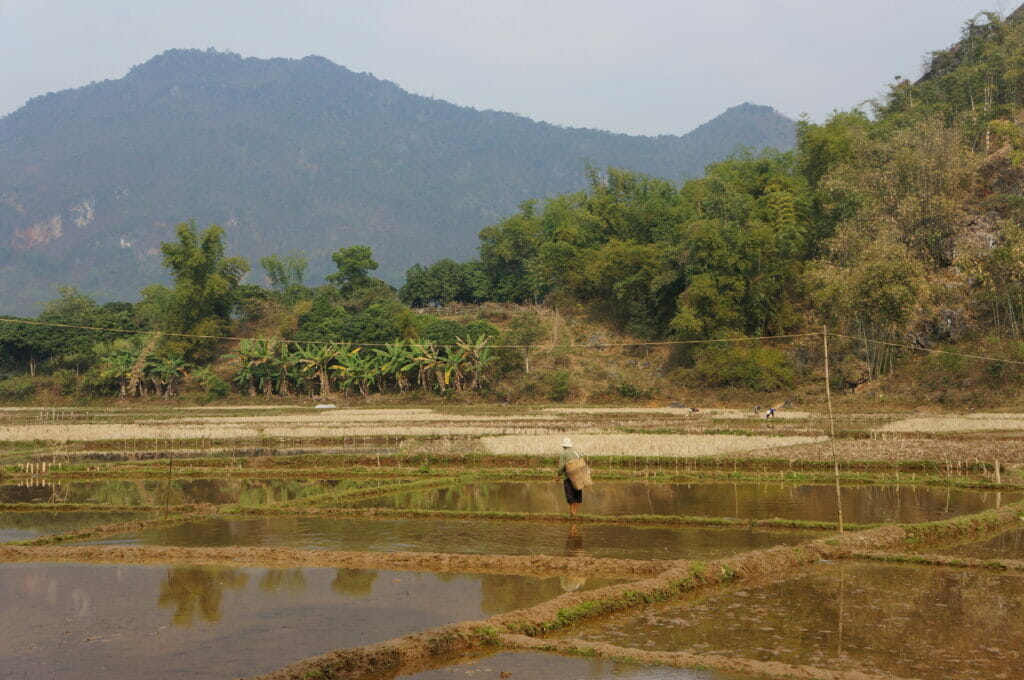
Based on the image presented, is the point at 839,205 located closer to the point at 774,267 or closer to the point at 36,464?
the point at 774,267

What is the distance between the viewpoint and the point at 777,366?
49688 millimetres

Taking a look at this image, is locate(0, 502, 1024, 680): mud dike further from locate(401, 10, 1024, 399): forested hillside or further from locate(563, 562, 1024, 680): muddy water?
locate(401, 10, 1024, 399): forested hillside

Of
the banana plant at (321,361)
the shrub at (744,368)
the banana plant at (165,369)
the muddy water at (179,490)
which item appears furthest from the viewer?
the banana plant at (165,369)

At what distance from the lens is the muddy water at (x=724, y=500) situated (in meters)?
17.1

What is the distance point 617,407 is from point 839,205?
19.5m

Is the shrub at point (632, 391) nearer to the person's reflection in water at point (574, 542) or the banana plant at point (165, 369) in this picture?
the banana plant at point (165, 369)

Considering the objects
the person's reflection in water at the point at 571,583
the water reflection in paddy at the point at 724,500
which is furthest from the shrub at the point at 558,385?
the person's reflection in water at the point at 571,583

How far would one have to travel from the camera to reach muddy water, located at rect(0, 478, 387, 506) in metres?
20.3

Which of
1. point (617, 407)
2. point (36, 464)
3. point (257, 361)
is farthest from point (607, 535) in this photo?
point (257, 361)

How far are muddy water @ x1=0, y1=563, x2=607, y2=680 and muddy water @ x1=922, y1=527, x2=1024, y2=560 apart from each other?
6.37 m

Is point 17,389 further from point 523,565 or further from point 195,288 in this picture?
point 523,565

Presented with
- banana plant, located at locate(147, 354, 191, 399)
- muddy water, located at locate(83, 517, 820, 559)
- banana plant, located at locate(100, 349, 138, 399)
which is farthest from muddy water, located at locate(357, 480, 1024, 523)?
banana plant, located at locate(100, 349, 138, 399)

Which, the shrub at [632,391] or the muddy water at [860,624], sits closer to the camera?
the muddy water at [860,624]

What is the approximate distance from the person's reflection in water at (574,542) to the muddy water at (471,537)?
14 millimetres
